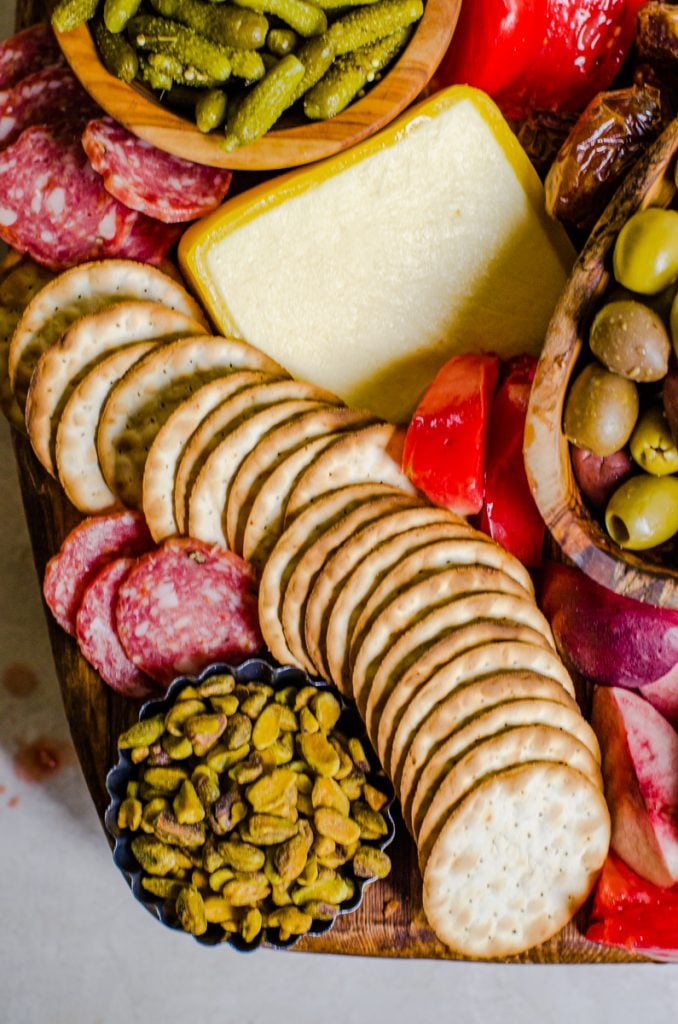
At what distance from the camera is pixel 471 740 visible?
143cm

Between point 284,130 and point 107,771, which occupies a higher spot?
point 284,130

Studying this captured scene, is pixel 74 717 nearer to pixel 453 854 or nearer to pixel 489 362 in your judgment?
pixel 453 854

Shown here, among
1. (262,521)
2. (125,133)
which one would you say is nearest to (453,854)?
(262,521)

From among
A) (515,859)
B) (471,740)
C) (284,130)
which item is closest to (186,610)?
(471,740)

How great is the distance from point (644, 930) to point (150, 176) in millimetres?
1372

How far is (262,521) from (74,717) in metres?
0.45

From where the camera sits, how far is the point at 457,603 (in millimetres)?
1456

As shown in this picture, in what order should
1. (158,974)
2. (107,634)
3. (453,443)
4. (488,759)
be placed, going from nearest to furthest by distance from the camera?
(488,759)
(453,443)
(107,634)
(158,974)

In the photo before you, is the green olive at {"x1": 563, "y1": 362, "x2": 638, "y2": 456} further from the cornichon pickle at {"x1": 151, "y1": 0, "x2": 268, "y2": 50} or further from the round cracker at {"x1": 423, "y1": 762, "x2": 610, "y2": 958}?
the cornichon pickle at {"x1": 151, "y1": 0, "x2": 268, "y2": 50}

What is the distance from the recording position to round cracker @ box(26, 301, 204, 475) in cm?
159

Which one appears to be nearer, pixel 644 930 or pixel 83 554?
pixel 644 930

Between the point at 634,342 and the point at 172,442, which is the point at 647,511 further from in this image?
the point at 172,442

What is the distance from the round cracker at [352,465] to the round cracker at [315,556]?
50 mm

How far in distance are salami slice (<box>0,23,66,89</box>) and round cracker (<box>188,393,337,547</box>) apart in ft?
2.33
